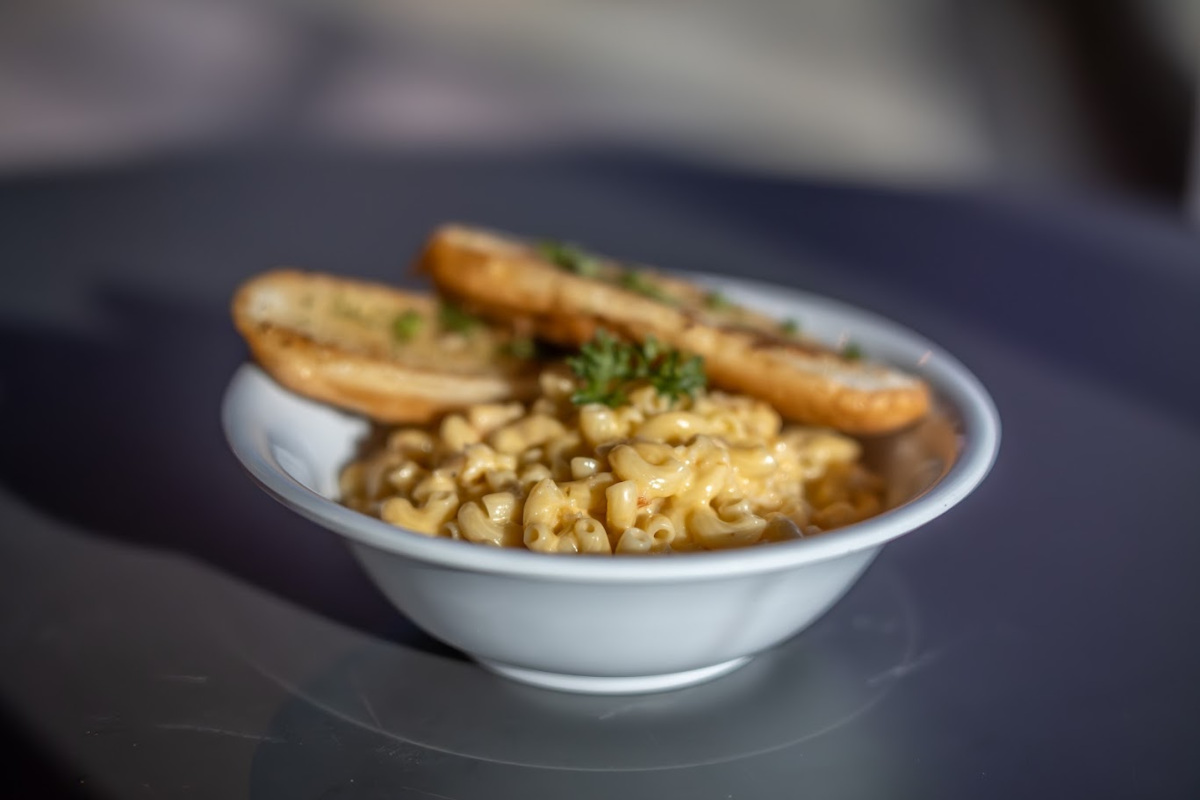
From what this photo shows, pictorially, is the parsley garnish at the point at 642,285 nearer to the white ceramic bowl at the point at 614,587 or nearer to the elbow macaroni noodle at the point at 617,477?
the elbow macaroni noodle at the point at 617,477

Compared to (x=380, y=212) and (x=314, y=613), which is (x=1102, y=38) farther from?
(x=314, y=613)

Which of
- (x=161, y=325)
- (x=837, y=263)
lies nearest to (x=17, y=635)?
(x=161, y=325)

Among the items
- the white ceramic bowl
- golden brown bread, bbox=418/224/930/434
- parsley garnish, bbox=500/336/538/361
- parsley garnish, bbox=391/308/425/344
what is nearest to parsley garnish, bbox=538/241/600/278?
golden brown bread, bbox=418/224/930/434

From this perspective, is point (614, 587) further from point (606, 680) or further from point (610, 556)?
point (606, 680)

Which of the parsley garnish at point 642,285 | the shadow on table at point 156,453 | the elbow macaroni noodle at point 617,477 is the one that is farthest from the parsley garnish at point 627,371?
the shadow on table at point 156,453

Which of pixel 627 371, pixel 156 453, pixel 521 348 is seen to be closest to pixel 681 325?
pixel 627 371

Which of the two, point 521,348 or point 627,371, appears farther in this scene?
point 521,348
